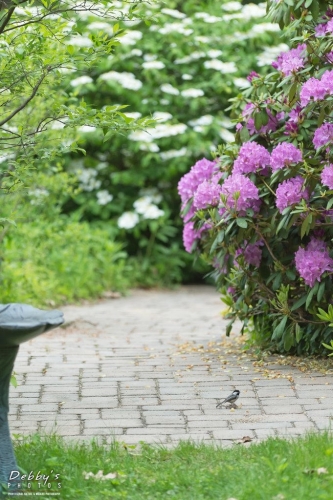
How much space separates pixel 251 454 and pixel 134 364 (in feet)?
7.67

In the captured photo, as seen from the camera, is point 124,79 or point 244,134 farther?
point 124,79

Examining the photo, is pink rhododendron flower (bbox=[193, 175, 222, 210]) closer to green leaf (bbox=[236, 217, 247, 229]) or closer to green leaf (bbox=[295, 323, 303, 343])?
green leaf (bbox=[236, 217, 247, 229])

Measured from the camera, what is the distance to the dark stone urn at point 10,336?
3.24 m

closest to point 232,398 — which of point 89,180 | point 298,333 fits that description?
point 298,333

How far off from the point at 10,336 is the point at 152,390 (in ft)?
6.92

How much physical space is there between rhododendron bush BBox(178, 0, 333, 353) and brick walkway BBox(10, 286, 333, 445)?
42 cm

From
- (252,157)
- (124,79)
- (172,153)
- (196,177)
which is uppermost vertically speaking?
(124,79)

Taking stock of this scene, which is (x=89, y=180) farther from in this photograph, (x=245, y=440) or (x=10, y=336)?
(x=10, y=336)

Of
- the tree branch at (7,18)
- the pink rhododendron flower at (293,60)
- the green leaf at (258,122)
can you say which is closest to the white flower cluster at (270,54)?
the pink rhododendron flower at (293,60)

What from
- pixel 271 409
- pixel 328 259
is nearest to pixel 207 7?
pixel 328 259

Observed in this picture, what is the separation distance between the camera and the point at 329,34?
18.8ft

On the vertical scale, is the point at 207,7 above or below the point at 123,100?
above

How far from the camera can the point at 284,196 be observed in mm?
5414

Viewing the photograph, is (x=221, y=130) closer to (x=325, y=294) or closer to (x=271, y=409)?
(x=325, y=294)
